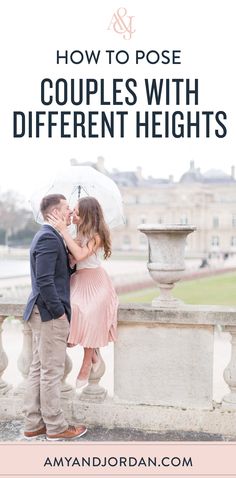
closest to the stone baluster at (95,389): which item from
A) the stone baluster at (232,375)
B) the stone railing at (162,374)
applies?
the stone railing at (162,374)

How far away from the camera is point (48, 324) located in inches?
132

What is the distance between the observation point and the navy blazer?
3229mm

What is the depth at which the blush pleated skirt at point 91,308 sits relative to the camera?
358 cm

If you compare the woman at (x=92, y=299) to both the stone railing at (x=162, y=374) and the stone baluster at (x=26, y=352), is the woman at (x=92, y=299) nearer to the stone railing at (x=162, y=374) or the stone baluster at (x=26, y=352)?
the stone railing at (x=162, y=374)

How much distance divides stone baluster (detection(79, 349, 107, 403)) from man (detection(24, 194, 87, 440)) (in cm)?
26

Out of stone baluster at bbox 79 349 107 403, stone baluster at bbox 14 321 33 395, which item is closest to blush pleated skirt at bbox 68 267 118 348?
stone baluster at bbox 79 349 107 403

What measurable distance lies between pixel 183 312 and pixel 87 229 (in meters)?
0.84

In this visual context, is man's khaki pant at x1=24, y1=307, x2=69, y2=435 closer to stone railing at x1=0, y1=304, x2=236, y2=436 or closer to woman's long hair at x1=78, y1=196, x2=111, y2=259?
stone railing at x1=0, y1=304, x2=236, y2=436

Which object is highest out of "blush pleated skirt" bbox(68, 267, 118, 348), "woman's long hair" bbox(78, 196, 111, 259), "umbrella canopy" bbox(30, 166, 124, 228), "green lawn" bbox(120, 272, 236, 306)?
"umbrella canopy" bbox(30, 166, 124, 228)

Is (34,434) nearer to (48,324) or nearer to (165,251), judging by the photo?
(48,324)

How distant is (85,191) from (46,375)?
4.02 ft

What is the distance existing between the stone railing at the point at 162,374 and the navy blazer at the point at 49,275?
49 cm

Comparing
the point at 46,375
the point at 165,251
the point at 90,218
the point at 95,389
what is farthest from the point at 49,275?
the point at 95,389

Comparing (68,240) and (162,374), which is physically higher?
(68,240)
